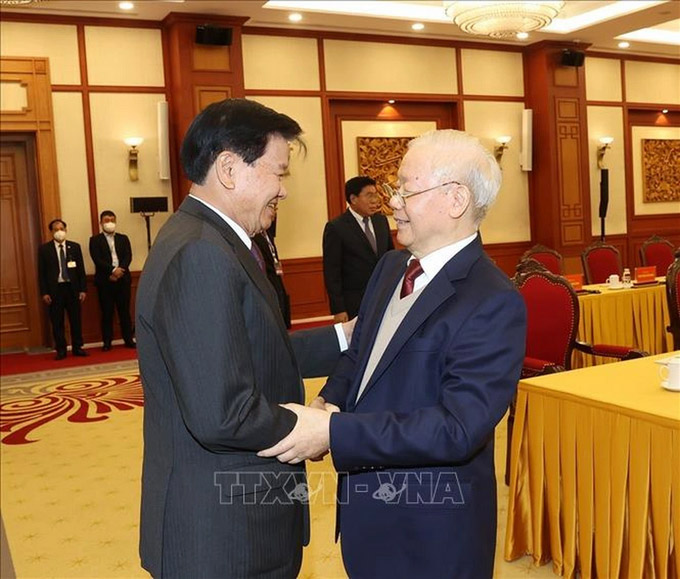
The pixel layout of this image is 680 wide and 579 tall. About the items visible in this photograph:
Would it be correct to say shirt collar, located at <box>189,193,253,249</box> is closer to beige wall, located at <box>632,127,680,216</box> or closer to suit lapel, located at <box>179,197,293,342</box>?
suit lapel, located at <box>179,197,293,342</box>

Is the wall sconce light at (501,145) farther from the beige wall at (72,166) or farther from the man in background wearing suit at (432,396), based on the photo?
the man in background wearing suit at (432,396)

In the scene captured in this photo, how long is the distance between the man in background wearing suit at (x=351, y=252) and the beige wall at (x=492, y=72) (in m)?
6.07

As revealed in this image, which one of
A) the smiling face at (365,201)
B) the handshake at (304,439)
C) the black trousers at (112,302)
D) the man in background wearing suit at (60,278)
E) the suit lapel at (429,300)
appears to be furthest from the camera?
the black trousers at (112,302)

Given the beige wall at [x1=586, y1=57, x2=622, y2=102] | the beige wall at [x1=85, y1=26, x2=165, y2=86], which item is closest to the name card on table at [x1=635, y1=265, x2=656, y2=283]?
the beige wall at [x1=85, y1=26, x2=165, y2=86]

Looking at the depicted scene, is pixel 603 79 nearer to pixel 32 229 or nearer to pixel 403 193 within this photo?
Result: pixel 32 229

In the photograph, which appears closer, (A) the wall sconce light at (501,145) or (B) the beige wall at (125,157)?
(B) the beige wall at (125,157)

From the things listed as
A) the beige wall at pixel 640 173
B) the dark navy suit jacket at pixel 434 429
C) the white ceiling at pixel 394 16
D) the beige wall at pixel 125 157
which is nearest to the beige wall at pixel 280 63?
the white ceiling at pixel 394 16

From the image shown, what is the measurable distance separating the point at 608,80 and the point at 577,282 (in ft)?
25.6

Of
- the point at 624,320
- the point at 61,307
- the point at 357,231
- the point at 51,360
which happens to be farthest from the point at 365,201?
the point at 51,360

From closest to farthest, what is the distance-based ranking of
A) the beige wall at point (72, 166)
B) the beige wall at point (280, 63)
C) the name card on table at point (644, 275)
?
1. the name card on table at point (644, 275)
2. the beige wall at point (72, 166)
3. the beige wall at point (280, 63)

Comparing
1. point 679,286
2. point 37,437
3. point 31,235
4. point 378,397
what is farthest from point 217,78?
point 378,397

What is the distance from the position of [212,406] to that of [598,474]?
1700 millimetres

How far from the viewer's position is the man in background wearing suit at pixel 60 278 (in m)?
8.00

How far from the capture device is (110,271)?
27.5ft
